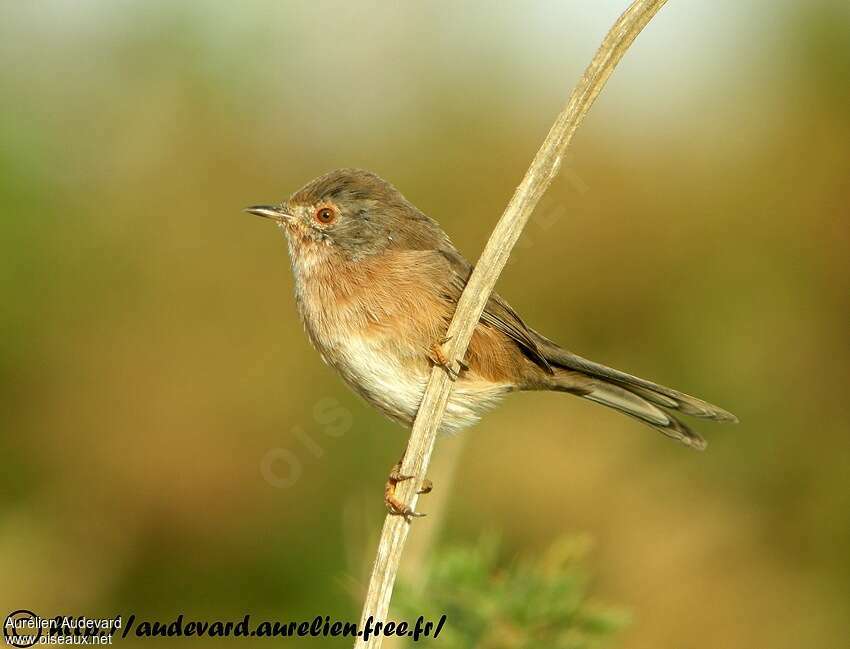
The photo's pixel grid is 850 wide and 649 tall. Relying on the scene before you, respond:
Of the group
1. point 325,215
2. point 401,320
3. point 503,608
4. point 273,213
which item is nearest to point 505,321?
point 401,320

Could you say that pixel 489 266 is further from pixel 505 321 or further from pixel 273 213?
pixel 273 213

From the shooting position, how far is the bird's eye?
382cm

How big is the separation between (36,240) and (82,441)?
118 centimetres

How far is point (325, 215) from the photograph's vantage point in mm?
3826

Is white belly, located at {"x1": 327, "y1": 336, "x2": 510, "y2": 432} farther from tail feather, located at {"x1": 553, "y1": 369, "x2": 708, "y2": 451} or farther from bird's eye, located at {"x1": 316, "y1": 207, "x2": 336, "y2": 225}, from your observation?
bird's eye, located at {"x1": 316, "y1": 207, "x2": 336, "y2": 225}

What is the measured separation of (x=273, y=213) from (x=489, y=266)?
5.95ft

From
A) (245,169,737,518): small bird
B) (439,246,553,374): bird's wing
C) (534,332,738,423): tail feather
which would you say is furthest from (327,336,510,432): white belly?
(534,332,738,423): tail feather

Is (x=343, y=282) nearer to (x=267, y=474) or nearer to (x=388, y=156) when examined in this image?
(x=267, y=474)

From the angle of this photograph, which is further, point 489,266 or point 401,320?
→ point 401,320

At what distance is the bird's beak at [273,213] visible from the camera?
3.76 m

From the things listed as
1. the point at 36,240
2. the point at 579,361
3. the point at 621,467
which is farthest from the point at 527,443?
the point at 36,240

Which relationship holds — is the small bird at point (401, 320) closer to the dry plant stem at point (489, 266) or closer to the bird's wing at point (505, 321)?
the bird's wing at point (505, 321)

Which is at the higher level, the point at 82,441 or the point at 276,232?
the point at 276,232

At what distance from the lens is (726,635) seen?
380 centimetres
